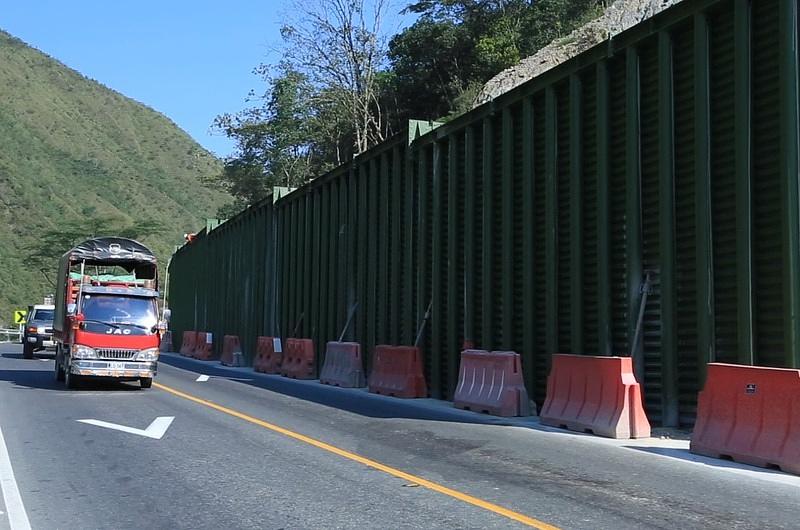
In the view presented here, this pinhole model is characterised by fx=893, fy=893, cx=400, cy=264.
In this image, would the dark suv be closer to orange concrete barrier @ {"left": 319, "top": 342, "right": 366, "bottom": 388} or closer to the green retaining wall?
orange concrete barrier @ {"left": 319, "top": 342, "right": 366, "bottom": 388}

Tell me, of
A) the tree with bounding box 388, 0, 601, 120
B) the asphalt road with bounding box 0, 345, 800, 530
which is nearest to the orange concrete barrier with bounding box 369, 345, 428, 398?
the asphalt road with bounding box 0, 345, 800, 530

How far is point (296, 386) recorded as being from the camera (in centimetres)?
2097

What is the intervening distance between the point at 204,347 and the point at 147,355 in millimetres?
19752

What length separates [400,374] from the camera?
18297 millimetres

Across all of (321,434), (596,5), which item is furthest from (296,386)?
(596,5)

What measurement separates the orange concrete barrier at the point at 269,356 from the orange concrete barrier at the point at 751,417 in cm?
1814

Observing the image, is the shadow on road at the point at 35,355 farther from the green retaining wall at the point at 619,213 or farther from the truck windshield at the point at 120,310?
the truck windshield at the point at 120,310

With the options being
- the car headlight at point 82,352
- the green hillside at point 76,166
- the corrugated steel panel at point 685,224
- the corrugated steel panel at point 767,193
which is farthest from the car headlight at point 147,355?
the green hillside at point 76,166

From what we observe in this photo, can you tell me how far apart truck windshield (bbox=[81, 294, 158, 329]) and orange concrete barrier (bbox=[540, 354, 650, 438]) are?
8981 mm

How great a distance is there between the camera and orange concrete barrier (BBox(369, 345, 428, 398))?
59.2 ft

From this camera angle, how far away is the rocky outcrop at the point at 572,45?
3203 centimetres

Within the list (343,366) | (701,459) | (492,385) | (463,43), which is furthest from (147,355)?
(463,43)

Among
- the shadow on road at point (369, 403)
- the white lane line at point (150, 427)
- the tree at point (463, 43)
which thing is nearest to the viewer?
the white lane line at point (150, 427)

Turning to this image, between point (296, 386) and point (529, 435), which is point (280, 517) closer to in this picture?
point (529, 435)
